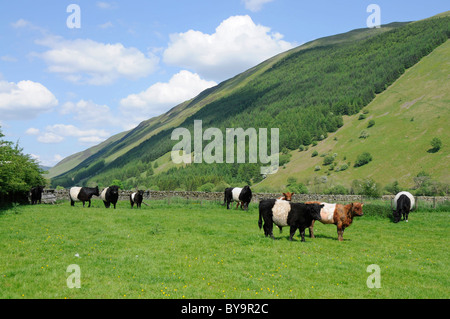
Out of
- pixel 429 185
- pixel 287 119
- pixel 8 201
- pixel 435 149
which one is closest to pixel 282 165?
pixel 287 119

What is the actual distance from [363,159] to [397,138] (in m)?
16.7

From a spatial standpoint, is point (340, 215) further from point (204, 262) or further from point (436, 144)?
point (436, 144)

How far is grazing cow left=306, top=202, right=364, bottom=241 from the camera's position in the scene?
57.6 feet

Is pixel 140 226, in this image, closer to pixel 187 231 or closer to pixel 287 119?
pixel 187 231

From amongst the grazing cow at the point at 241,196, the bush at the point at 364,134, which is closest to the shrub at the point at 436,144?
the bush at the point at 364,134

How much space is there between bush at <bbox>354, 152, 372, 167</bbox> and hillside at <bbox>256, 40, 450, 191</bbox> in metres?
1.78

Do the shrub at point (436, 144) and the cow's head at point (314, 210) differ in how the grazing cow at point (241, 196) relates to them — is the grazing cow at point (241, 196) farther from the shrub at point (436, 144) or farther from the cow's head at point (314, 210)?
the shrub at point (436, 144)

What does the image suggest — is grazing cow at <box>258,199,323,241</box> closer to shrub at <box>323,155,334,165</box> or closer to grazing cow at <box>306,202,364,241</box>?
grazing cow at <box>306,202,364,241</box>

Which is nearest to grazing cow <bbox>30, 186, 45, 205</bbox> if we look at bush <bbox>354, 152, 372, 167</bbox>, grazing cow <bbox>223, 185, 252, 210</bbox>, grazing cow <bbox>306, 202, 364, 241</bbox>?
grazing cow <bbox>223, 185, 252, 210</bbox>

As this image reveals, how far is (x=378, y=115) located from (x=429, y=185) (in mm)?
70272

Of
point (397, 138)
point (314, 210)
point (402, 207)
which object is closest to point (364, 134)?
point (397, 138)

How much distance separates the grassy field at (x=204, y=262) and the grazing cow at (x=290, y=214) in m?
0.92

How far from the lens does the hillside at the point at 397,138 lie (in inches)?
4050
